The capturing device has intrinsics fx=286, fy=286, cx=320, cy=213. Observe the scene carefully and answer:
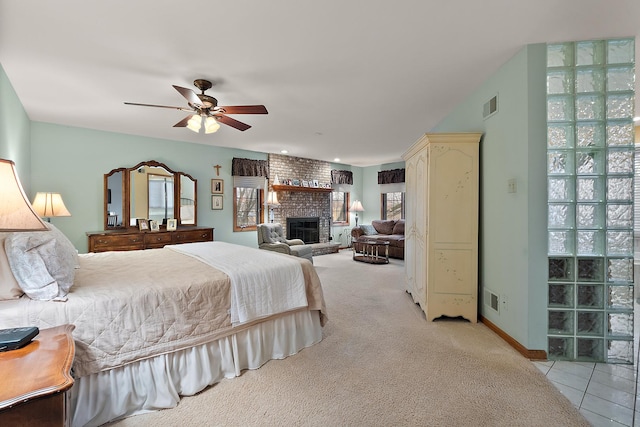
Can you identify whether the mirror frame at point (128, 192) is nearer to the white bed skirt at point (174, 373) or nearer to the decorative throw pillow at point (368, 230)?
the white bed skirt at point (174, 373)

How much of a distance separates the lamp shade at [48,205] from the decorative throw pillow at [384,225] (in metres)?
6.24

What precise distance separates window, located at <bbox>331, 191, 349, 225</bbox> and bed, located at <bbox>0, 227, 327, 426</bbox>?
18.1 feet

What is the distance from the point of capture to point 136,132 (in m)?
4.65

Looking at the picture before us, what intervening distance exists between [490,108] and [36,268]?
3.73 meters

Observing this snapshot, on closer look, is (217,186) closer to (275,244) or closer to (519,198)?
(275,244)

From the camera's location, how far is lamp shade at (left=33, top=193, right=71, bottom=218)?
3473 millimetres

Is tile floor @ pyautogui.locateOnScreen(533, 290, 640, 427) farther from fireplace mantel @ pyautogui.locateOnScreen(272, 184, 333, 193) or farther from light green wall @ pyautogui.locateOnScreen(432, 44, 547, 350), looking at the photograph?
fireplace mantel @ pyautogui.locateOnScreen(272, 184, 333, 193)

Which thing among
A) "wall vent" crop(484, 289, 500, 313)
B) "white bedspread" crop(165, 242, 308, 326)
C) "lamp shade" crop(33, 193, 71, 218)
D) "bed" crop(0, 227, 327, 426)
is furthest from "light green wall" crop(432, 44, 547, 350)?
"lamp shade" crop(33, 193, 71, 218)

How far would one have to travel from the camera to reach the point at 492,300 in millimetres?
2818

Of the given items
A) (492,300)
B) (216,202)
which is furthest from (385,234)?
(492,300)

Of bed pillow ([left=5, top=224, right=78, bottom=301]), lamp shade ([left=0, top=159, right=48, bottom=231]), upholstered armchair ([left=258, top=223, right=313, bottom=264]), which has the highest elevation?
lamp shade ([left=0, top=159, right=48, bottom=231])

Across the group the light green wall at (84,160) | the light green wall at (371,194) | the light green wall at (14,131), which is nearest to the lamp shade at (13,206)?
the light green wall at (14,131)

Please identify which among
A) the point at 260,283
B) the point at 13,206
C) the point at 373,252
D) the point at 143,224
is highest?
the point at 13,206

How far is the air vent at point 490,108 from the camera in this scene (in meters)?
2.75
